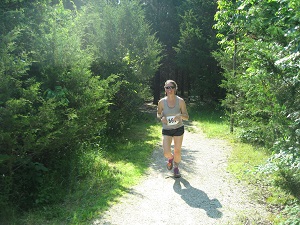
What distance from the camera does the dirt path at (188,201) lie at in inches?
193

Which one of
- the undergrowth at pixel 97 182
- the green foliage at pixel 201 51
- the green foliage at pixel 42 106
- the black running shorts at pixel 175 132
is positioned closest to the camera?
the undergrowth at pixel 97 182

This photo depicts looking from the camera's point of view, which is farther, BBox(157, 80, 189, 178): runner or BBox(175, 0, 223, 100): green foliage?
BBox(175, 0, 223, 100): green foliage

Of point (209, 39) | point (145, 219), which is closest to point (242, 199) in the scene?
point (145, 219)

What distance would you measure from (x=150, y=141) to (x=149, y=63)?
569 cm

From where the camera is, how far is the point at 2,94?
519 cm

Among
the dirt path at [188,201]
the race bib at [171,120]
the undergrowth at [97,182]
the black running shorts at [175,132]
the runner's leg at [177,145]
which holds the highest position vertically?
the race bib at [171,120]

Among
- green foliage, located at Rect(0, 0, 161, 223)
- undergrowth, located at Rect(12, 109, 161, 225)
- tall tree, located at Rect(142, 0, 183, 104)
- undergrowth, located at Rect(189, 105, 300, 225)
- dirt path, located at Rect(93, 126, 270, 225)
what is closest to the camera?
undergrowth, located at Rect(189, 105, 300, 225)

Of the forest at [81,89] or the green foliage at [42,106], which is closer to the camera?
the forest at [81,89]

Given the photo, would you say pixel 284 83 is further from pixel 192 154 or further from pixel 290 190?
pixel 192 154

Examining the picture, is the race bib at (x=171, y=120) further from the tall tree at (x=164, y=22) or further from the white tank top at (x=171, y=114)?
the tall tree at (x=164, y=22)

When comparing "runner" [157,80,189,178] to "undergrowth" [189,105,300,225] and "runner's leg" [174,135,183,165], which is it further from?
"undergrowth" [189,105,300,225]

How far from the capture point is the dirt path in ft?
16.1

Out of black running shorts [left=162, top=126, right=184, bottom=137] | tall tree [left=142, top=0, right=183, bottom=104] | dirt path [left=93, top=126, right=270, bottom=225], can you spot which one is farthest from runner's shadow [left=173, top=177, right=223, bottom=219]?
tall tree [left=142, top=0, right=183, bottom=104]

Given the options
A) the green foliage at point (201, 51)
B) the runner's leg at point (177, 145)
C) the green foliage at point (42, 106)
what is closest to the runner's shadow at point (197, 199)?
the runner's leg at point (177, 145)
